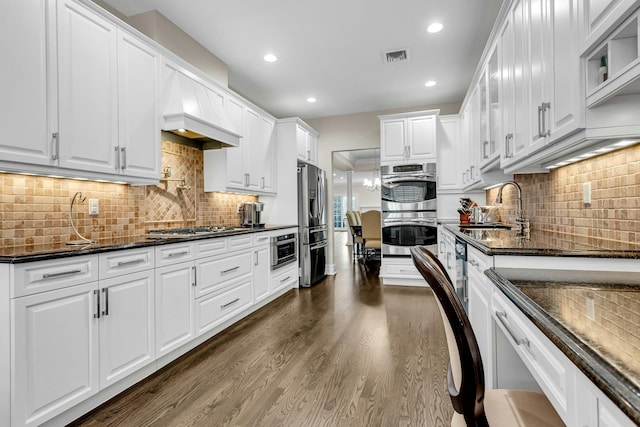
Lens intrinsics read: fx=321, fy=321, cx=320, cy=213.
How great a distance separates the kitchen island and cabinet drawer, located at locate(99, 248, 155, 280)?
2.00m

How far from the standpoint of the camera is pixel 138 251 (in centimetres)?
207

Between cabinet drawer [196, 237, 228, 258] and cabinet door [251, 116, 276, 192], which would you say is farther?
cabinet door [251, 116, 276, 192]

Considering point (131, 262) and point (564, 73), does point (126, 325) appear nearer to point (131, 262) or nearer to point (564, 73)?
point (131, 262)

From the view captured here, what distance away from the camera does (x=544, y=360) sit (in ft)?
2.52

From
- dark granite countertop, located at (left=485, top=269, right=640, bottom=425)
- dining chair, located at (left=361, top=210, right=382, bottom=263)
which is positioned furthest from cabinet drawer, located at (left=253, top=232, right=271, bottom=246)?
dining chair, located at (left=361, top=210, right=382, bottom=263)

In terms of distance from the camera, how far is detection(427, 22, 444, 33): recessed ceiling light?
10.2ft

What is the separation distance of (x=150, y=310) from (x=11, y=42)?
169cm

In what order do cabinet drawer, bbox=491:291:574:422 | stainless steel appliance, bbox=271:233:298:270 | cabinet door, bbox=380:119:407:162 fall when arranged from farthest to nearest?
cabinet door, bbox=380:119:407:162 → stainless steel appliance, bbox=271:233:298:270 → cabinet drawer, bbox=491:291:574:422

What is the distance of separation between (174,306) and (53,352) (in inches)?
32.1

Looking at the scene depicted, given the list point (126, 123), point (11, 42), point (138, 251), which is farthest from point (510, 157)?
point (11, 42)

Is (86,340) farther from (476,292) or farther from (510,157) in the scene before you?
(510,157)

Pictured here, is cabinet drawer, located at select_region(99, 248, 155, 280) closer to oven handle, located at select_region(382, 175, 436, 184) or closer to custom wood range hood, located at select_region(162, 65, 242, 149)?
custom wood range hood, located at select_region(162, 65, 242, 149)

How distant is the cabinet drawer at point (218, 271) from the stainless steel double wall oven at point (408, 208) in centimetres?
239

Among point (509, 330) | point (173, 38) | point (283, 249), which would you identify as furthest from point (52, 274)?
point (283, 249)
